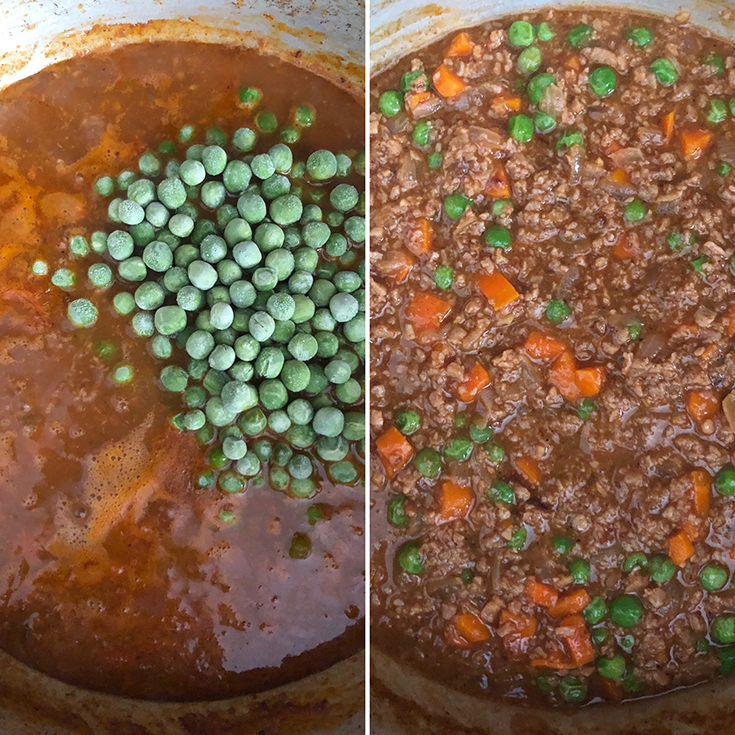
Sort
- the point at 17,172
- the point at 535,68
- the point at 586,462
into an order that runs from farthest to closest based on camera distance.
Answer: the point at 17,172
the point at 535,68
the point at 586,462

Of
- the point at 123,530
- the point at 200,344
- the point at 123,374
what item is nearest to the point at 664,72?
the point at 200,344

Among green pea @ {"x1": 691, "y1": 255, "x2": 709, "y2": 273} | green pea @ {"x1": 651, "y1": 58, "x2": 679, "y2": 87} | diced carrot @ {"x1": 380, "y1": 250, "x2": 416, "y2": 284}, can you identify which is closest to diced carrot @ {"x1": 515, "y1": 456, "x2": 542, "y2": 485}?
diced carrot @ {"x1": 380, "y1": 250, "x2": 416, "y2": 284}

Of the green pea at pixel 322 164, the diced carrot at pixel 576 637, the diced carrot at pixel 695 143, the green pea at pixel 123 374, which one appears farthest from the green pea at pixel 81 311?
the diced carrot at pixel 695 143

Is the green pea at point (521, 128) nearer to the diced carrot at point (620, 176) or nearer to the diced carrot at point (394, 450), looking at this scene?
the diced carrot at point (620, 176)

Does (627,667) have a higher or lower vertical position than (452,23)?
lower

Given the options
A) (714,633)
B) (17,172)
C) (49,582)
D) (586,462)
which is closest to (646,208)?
(586,462)

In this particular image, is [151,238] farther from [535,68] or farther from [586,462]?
[586,462]
